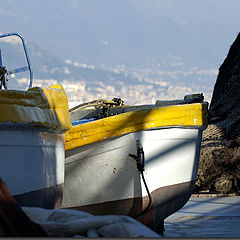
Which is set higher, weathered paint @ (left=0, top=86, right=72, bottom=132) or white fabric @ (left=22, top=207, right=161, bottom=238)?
weathered paint @ (left=0, top=86, right=72, bottom=132)

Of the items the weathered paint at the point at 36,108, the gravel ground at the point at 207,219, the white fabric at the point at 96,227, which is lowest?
the gravel ground at the point at 207,219

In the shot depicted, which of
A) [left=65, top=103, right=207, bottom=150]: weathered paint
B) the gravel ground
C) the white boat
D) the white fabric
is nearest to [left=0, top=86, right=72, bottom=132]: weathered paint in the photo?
the white boat

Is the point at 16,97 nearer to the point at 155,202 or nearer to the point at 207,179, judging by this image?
the point at 155,202

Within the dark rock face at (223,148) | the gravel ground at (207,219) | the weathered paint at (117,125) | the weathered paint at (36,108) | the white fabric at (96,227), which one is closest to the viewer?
the white fabric at (96,227)

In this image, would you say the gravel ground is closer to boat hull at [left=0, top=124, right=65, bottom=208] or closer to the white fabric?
boat hull at [left=0, top=124, right=65, bottom=208]

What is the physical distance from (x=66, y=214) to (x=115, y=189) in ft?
6.94

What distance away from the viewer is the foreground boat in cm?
466

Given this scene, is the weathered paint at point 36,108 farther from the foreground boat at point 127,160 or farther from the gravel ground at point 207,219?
the gravel ground at point 207,219

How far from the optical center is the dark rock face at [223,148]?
8.66m

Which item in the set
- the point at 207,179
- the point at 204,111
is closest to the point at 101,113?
the point at 204,111

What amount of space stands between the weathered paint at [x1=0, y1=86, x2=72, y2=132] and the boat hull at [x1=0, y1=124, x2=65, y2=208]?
6cm

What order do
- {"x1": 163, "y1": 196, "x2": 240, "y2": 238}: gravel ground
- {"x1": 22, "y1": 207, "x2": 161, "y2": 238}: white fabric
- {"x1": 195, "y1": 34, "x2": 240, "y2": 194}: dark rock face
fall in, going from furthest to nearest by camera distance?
{"x1": 195, "y1": 34, "x2": 240, "y2": 194}: dark rock face, {"x1": 163, "y1": 196, "x2": 240, "y2": 238}: gravel ground, {"x1": 22, "y1": 207, "x2": 161, "y2": 238}: white fabric

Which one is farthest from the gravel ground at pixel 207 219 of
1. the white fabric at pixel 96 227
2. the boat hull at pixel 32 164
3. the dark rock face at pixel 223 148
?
the white fabric at pixel 96 227

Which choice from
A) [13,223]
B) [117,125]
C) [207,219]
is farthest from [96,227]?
[207,219]
